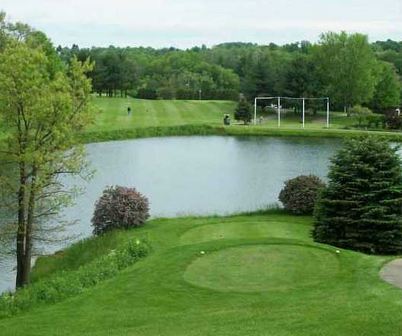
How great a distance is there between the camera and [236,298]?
520 inches

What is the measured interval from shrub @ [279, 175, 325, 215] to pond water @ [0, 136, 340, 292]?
5.33 meters

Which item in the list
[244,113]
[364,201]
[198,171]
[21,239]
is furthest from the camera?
[244,113]

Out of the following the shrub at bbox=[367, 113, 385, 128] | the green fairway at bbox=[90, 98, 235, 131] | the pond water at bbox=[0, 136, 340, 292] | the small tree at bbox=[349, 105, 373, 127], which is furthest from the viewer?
the small tree at bbox=[349, 105, 373, 127]

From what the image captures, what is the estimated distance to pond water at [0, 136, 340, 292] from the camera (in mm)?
33219

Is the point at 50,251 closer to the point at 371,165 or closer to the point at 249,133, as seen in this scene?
the point at 371,165

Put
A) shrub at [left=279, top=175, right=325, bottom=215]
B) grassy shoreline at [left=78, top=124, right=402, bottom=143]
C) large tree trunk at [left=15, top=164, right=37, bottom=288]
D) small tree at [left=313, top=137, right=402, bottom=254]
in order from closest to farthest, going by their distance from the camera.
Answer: large tree trunk at [left=15, top=164, right=37, bottom=288] < small tree at [left=313, top=137, right=402, bottom=254] < shrub at [left=279, top=175, right=325, bottom=215] < grassy shoreline at [left=78, top=124, right=402, bottom=143]

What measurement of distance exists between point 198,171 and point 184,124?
28.7m

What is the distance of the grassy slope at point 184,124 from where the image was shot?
6762cm

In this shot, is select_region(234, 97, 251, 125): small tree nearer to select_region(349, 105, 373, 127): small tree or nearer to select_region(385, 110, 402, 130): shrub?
select_region(349, 105, 373, 127): small tree

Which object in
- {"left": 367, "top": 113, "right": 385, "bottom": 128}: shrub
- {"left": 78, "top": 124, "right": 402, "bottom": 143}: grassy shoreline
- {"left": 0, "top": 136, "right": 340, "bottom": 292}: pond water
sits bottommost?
{"left": 0, "top": 136, "right": 340, "bottom": 292}: pond water

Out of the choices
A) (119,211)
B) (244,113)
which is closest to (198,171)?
(119,211)

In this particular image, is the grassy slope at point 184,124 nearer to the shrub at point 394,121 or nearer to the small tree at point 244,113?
the small tree at point 244,113

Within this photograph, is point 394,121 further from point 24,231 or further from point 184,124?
point 24,231

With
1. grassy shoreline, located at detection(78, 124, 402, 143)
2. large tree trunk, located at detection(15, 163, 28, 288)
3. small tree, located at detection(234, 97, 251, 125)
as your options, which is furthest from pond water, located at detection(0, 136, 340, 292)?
small tree, located at detection(234, 97, 251, 125)
